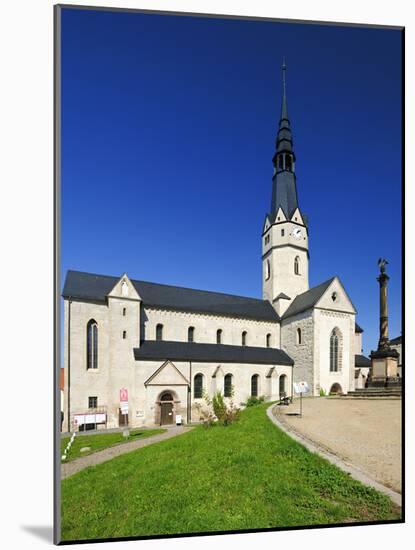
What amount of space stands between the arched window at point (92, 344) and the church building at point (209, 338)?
0.02m

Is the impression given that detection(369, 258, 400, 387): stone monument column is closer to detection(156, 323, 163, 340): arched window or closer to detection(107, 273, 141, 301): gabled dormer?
detection(107, 273, 141, 301): gabled dormer

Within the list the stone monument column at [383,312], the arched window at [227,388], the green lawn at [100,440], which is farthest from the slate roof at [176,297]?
the stone monument column at [383,312]

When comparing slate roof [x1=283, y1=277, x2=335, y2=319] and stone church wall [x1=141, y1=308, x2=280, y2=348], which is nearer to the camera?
slate roof [x1=283, y1=277, x2=335, y2=319]

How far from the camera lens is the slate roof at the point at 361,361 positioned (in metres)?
8.90

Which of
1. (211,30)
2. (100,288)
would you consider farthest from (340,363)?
(211,30)

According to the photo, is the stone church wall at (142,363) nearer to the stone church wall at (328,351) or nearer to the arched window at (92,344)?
the arched window at (92,344)

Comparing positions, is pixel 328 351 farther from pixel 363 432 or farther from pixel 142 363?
pixel 142 363

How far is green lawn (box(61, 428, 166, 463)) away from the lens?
6.00 meters

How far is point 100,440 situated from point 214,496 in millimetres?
2421

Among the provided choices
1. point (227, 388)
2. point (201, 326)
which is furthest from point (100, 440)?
point (201, 326)

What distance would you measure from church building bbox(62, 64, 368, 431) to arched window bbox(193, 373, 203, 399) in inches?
1.2

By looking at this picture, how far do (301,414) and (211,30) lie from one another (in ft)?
26.0

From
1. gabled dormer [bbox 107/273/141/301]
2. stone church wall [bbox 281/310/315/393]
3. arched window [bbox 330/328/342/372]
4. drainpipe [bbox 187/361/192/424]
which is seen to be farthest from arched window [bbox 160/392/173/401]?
arched window [bbox 330/328/342/372]

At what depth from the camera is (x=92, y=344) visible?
794 centimetres
